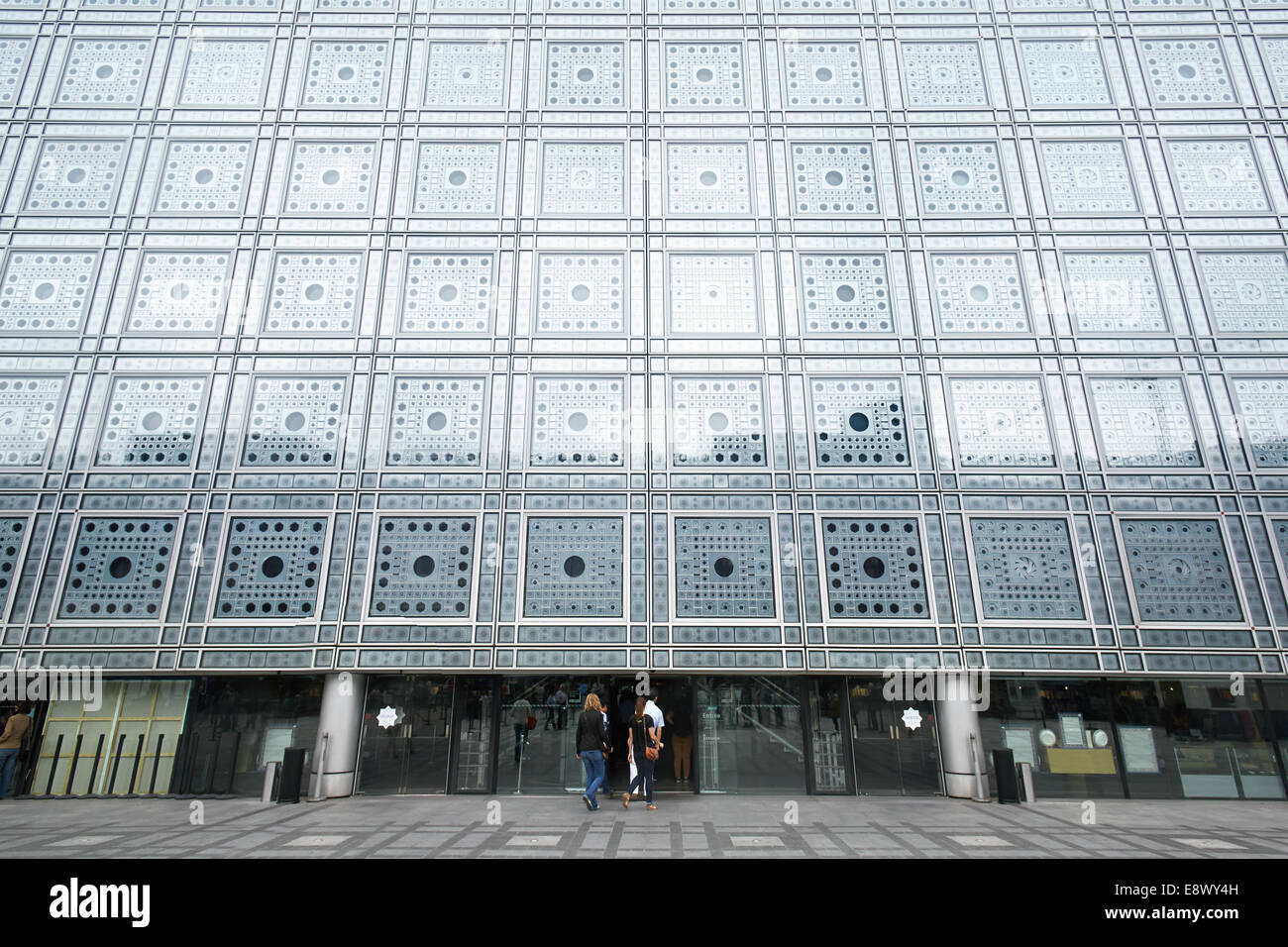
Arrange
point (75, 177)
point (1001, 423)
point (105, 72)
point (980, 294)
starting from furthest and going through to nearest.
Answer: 1. point (105, 72)
2. point (75, 177)
3. point (980, 294)
4. point (1001, 423)

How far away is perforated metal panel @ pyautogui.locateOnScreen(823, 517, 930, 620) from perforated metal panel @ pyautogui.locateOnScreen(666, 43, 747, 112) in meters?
11.1

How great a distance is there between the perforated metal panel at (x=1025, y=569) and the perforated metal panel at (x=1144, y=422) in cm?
228

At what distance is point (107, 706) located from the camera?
13.7 metres

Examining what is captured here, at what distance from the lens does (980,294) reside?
15.6 metres

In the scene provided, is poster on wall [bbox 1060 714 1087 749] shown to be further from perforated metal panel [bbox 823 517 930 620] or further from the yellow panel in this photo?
perforated metal panel [bbox 823 517 930 620]

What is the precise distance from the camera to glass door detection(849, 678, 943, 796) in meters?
13.4

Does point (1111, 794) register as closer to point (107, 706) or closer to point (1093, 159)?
point (1093, 159)

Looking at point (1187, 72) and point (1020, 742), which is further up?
point (1187, 72)

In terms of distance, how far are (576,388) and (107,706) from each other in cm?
1157

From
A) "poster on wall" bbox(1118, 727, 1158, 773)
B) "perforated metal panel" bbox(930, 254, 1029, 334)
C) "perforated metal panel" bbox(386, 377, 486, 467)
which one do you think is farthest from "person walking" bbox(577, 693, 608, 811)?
"perforated metal panel" bbox(930, 254, 1029, 334)

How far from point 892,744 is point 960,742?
1274 mm

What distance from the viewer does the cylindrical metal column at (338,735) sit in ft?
42.5

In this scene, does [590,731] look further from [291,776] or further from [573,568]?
[291,776]

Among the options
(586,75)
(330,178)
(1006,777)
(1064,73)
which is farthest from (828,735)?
(1064,73)
